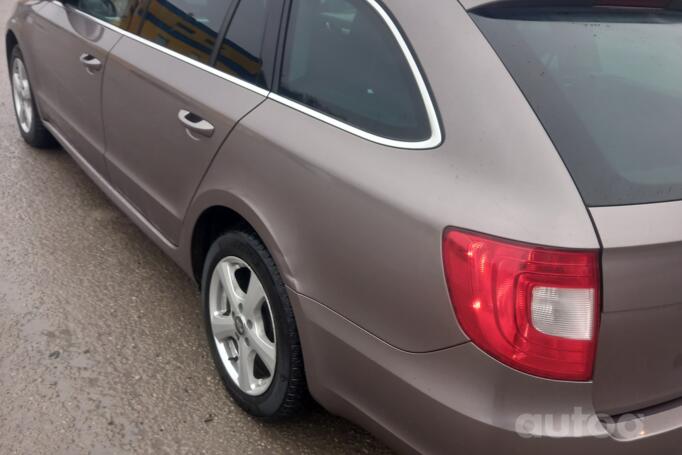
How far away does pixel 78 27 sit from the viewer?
379cm

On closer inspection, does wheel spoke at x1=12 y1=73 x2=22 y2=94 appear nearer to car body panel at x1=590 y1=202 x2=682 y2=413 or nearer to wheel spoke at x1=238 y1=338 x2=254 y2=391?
wheel spoke at x1=238 y1=338 x2=254 y2=391

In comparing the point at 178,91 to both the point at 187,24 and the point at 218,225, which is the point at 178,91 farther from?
the point at 218,225

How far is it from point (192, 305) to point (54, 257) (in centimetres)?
87

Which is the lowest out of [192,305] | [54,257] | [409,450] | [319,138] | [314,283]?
[54,257]

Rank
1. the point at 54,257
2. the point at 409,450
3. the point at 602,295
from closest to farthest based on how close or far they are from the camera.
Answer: the point at 602,295 → the point at 409,450 → the point at 54,257

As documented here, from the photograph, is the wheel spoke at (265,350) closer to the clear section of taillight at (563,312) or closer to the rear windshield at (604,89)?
the clear section of taillight at (563,312)

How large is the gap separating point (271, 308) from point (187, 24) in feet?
4.31

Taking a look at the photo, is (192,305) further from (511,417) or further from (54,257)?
(511,417)

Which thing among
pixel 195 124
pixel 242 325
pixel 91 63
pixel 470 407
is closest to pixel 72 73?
pixel 91 63

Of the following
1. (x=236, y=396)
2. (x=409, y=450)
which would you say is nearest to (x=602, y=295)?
(x=409, y=450)

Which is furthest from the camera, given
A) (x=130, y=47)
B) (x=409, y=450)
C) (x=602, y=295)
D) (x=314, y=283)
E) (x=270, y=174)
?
(x=130, y=47)

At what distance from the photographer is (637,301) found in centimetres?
165

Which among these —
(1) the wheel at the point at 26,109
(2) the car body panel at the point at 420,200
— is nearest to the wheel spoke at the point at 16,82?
(1) the wheel at the point at 26,109

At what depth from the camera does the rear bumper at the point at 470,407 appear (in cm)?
169
